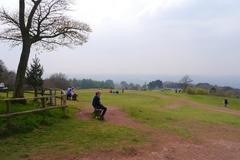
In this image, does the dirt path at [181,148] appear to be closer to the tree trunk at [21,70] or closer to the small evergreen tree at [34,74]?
the tree trunk at [21,70]

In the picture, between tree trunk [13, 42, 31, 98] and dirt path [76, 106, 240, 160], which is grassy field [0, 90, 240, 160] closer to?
dirt path [76, 106, 240, 160]

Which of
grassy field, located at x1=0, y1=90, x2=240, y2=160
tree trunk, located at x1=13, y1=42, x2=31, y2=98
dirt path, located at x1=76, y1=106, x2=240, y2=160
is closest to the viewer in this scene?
grassy field, located at x1=0, y1=90, x2=240, y2=160

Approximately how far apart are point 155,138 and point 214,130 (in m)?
5.82

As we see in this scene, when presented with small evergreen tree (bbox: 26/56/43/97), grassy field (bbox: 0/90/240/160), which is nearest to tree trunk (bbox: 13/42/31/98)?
grassy field (bbox: 0/90/240/160)

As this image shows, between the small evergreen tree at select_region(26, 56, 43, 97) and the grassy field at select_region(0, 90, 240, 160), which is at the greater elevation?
the small evergreen tree at select_region(26, 56, 43, 97)

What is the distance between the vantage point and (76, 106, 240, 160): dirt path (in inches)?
481

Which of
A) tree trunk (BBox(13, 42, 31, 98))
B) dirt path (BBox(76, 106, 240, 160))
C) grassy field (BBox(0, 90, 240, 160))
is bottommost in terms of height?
dirt path (BBox(76, 106, 240, 160))

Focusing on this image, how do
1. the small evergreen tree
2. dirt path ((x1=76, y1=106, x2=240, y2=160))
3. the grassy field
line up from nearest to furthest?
the grassy field → dirt path ((x1=76, y1=106, x2=240, y2=160)) → the small evergreen tree

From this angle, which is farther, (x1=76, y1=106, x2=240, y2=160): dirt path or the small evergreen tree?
the small evergreen tree

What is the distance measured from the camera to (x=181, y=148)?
14.2 metres

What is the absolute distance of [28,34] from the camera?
2130 centimetres

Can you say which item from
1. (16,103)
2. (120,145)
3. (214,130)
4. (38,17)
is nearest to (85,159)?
(120,145)

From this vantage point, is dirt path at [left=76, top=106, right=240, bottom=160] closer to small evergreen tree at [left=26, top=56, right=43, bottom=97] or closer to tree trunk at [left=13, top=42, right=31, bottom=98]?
tree trunk at [left=13, top=42, right=31, bottom=98]

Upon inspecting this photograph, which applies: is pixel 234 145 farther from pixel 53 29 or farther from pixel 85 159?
pixel 53 29
